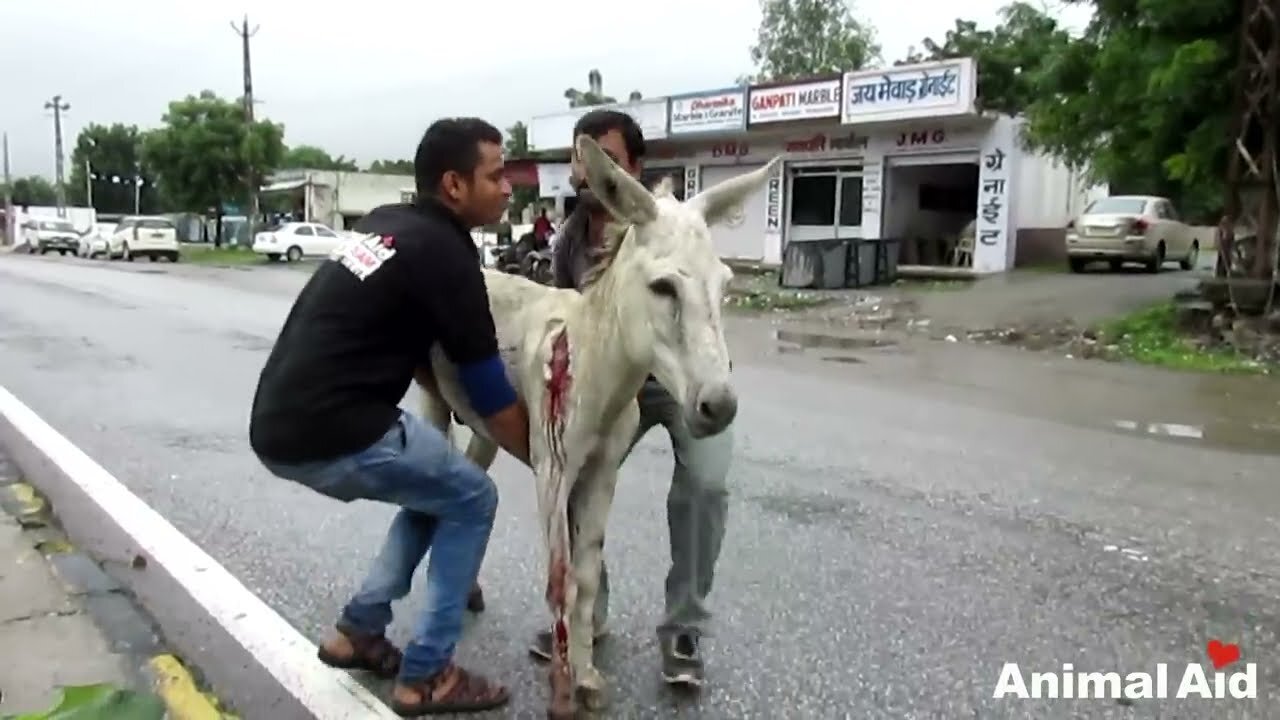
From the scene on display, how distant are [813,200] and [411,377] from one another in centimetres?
2414

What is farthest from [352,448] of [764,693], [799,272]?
[799,272]

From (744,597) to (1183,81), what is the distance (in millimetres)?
10772

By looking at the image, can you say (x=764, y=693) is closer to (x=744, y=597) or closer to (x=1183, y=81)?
(x=744, y=597)

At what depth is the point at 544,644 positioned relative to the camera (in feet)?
12.7

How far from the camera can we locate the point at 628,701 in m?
3.54

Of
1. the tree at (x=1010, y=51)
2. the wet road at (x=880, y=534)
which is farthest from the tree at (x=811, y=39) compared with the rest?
the wet road at (x=880, y=534)

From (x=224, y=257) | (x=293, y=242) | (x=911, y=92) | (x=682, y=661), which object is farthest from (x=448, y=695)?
(x=224, y=257)

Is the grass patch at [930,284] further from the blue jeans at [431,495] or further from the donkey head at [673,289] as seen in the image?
the donkey head at [673,289]

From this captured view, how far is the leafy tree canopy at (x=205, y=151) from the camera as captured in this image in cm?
4553

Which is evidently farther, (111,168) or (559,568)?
(111,168)

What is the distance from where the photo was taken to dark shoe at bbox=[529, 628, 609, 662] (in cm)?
382

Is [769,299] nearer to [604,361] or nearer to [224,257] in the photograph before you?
[604,361]

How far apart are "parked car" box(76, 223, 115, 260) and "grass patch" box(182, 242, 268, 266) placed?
8.89 ft

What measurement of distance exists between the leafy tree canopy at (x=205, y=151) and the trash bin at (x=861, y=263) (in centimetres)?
3037
